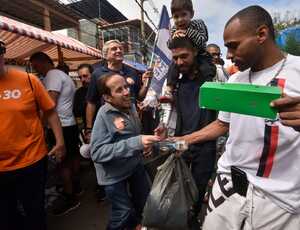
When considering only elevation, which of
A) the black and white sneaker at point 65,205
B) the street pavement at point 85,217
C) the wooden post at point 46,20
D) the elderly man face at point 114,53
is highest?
the wooden post at point 46,20

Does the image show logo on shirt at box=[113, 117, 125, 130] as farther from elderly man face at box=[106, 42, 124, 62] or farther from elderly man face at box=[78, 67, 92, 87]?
elderly man face at box=[78, 67, 92, 87]

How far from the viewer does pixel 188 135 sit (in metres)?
2.17

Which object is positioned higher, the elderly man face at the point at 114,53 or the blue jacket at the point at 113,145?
the elderly man face at the point at 114,53

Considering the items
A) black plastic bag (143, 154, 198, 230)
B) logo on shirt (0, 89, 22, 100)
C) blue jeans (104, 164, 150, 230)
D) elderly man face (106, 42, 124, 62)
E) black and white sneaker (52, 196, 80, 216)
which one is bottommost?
→ black and white sneaker (52, 196, 80, 216)

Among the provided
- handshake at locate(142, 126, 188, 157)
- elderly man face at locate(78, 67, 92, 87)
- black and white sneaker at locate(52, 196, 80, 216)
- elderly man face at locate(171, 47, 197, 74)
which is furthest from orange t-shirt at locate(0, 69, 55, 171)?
elderly man face at locate(78, 67, 92, 87)

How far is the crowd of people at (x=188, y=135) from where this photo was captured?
4.96 ft

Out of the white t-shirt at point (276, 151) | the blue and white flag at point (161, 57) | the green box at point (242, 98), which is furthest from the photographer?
the blue and white flag at point (161, 57)

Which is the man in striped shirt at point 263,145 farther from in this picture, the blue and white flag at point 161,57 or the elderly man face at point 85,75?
the elderly man face at point 85,75

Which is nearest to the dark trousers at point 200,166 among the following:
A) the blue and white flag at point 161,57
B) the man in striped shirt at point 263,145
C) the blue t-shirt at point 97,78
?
the man in striped shirt at point 263,145

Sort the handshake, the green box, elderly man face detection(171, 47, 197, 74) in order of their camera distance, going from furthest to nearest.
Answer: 1. elderly man face detection(171, 47, 197, 74)
2. the handshake
3. the green box

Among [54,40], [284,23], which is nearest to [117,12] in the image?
[284,23]

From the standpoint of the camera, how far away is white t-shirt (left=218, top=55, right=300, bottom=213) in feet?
4.85

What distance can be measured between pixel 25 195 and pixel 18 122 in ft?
2.21

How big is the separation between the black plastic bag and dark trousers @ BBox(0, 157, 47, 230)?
1116 mm
